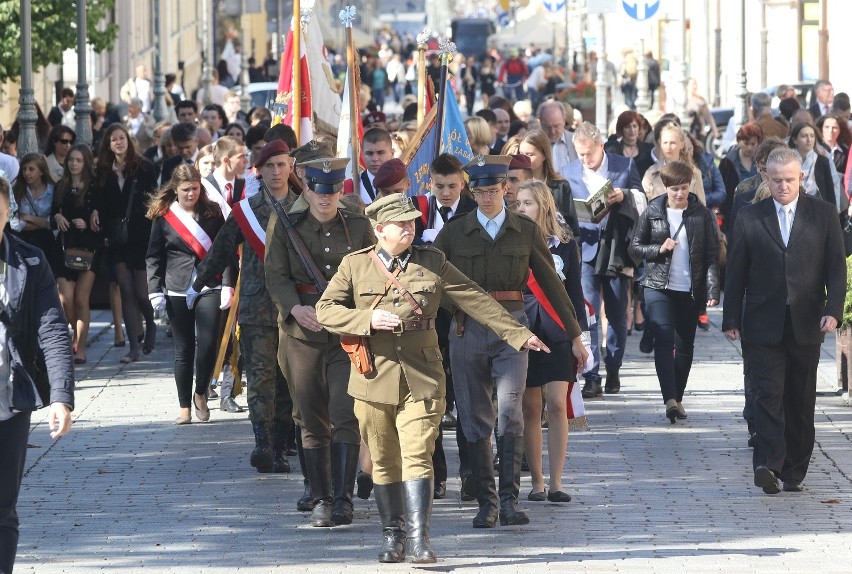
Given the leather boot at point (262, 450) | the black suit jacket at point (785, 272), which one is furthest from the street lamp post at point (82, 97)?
the black suit jacket at point (785, 272)

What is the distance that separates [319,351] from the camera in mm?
8953

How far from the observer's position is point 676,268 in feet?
39.6

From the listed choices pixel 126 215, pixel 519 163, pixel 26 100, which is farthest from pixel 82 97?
pixel 519 163

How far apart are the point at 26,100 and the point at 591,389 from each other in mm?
7128

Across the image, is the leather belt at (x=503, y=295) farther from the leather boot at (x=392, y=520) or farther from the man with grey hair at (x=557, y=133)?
the man with grey hair at (x=557, y=133)

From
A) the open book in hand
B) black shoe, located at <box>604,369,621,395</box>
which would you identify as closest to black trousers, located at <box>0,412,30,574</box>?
the open book in hand

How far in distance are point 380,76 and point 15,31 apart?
3896 cm

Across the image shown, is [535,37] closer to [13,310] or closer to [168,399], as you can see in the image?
[168,399]

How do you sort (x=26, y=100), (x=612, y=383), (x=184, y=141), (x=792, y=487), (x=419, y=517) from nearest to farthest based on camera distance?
(x=419, y=517) → (x=792, y=487) → (x=612, y=383) → (x=184, y=141) → (x=26, y=100)

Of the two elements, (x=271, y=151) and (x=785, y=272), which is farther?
(x=271, y=151)

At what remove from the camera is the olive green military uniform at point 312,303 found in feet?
29.3

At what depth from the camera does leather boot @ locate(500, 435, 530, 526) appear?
8867mm

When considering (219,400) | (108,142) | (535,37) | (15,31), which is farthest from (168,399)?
(535,37)

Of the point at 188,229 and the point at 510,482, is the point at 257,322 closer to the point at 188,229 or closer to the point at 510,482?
the point at 188,229
